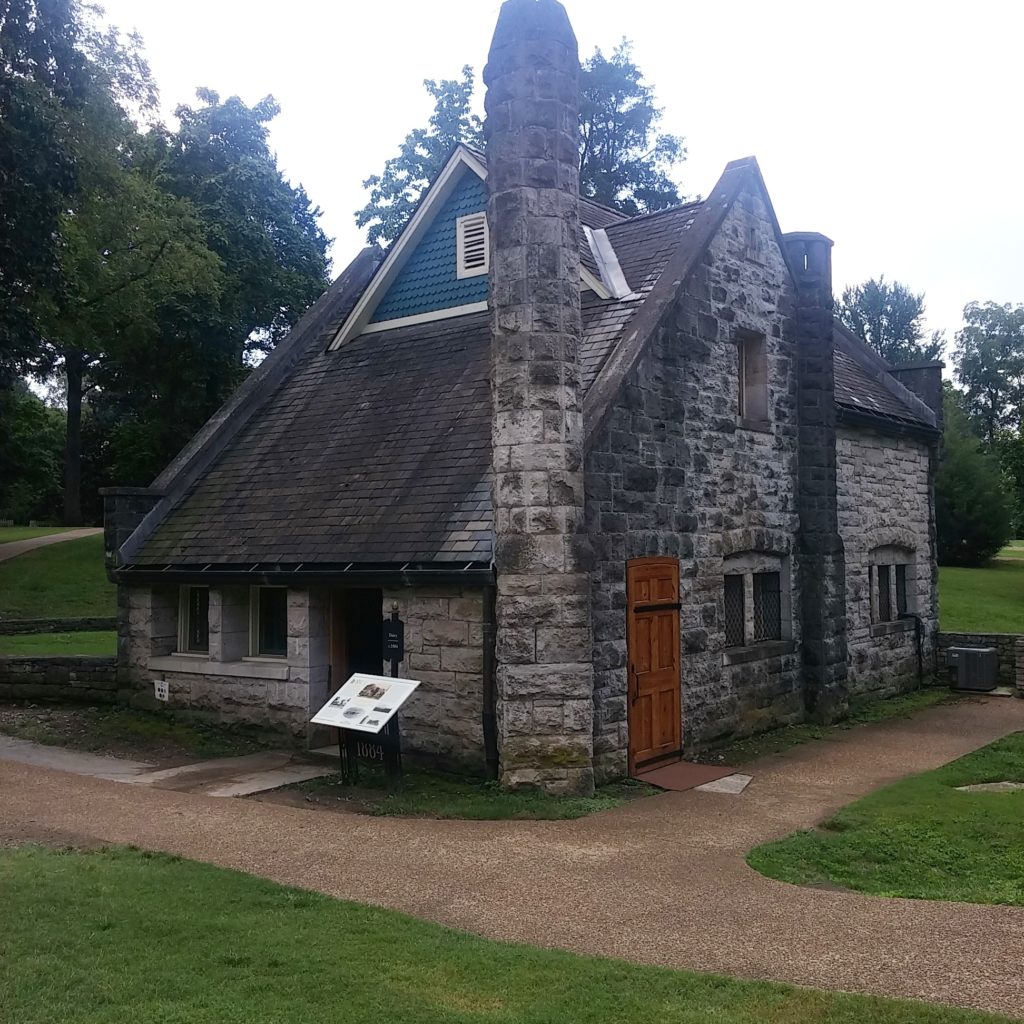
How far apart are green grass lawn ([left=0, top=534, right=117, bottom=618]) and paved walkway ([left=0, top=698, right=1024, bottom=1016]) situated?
687 inches

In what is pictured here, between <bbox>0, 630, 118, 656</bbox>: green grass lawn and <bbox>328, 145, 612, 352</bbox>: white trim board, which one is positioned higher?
<bbox>328, 145, 612, 352</bbox>: white trim board

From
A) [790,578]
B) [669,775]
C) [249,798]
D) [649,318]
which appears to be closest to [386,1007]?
[249,798]

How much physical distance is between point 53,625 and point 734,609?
18.6 meters

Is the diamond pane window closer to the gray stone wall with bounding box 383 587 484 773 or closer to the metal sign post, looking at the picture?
the gray stone wall with bounding box 383 587 484 773

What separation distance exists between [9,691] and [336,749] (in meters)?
6.77

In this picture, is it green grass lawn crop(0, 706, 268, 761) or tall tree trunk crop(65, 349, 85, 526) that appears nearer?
green grass lawn crop(0, 706, 268, 761)

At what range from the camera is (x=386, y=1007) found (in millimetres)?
4996

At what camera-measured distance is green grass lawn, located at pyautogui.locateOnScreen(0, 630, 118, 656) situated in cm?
2023

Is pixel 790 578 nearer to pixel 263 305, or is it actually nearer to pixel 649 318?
pixel 649 318

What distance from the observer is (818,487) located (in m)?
15.5

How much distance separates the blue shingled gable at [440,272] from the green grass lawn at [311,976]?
11.6 m

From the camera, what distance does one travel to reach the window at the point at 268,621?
14336 millimetres

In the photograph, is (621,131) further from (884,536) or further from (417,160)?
(884,536)

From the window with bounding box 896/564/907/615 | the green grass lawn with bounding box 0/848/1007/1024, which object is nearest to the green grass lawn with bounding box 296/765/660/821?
the green grass lawn with bounding box 0/848/1007/1024
